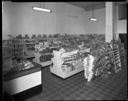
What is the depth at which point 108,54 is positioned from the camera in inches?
137

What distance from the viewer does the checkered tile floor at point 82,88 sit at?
220 cm

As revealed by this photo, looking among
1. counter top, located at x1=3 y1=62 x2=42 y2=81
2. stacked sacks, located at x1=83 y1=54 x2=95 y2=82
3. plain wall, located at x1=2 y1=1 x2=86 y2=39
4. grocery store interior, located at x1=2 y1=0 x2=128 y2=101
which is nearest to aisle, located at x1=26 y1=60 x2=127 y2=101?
grocery store interior, located at x1=2 y1=0 x2=128 y2=101

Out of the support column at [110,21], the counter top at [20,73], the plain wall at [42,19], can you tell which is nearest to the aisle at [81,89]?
the counter top at [20,73]

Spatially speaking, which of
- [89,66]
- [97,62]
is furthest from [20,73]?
[97,62]

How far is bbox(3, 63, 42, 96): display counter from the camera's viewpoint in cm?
188

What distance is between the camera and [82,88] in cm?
A: 255

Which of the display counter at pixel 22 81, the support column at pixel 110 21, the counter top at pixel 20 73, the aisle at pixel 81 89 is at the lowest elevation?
the aisle at pixel 81 89

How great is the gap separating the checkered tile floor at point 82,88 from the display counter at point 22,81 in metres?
0.26

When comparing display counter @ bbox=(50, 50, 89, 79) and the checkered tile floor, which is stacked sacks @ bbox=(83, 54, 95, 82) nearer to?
the checkered tile floor

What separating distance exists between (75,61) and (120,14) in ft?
16.1

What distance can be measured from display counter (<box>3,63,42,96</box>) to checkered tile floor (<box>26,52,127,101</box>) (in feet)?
0.85

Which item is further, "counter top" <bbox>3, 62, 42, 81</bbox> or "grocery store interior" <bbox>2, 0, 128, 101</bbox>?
"grocery store interior" <bbox>2, 0, 128, 101</bbox>

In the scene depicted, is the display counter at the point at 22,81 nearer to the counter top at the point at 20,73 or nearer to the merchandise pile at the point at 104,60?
the counter top at the point at 20,73

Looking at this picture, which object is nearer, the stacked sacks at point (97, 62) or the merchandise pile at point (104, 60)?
the stacked sacks at point (97, 62)
